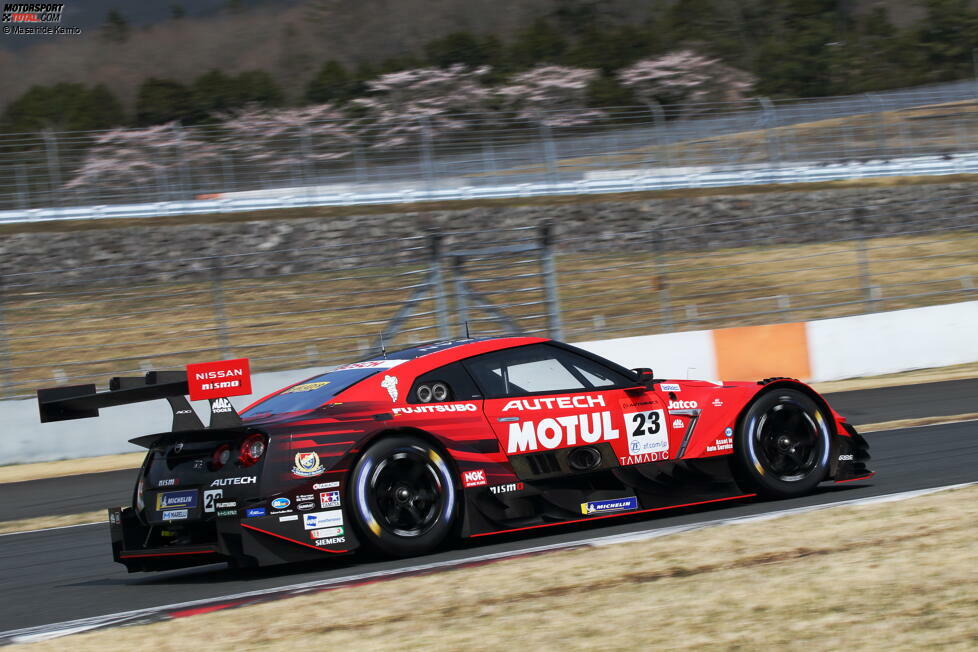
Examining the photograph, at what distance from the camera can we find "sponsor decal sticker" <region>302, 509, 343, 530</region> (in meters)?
6.05

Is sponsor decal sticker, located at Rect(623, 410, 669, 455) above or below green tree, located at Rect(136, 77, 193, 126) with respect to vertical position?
below

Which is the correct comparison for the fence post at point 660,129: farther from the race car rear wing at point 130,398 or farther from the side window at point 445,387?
the race car rear wing at point 130,398

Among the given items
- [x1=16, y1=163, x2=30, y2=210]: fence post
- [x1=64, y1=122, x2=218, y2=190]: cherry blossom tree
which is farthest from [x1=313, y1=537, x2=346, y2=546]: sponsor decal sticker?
[x1=16, y1=163, x2=30, y2=210]: fence post

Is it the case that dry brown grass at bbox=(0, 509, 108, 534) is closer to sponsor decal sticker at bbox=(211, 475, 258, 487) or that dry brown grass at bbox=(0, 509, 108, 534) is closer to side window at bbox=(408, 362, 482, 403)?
sponsor decal sticker at bbox=(211, 475, 258, 487)

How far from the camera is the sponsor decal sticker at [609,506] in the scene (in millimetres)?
6832

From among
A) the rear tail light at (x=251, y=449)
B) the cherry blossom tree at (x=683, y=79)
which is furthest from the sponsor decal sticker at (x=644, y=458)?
the cherry blossom tree at (x=683, y=79)

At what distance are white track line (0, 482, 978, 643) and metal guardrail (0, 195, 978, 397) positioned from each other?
10245 millimetres

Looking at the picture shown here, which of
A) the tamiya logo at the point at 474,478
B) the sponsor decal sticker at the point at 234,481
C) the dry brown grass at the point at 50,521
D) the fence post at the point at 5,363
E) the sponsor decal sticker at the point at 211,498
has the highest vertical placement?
the fence post at the point at 5,363

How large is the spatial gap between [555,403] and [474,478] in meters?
0.74

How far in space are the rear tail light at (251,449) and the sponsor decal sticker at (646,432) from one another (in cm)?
219

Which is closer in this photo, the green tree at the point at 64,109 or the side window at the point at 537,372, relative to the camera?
the side window at the point at 537,372

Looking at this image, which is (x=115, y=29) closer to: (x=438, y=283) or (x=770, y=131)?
(x=770, y=131)

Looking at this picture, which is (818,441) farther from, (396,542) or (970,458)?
(396,542)

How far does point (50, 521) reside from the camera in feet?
32.6
